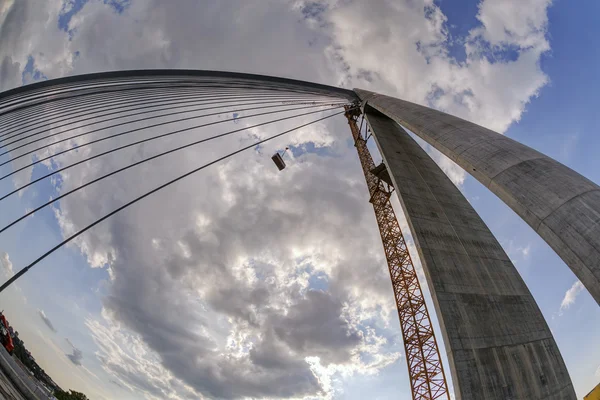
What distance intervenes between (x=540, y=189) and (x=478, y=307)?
6176 mm

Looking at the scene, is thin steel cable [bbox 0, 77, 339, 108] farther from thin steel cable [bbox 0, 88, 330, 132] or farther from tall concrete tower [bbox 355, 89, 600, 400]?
tall concrete tower [bbox 355, 89, 600, 400]

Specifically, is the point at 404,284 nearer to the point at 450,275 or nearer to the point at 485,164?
the point at 450,275

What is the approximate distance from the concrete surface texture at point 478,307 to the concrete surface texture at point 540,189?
178 inches

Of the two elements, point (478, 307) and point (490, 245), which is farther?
point (490, 245)

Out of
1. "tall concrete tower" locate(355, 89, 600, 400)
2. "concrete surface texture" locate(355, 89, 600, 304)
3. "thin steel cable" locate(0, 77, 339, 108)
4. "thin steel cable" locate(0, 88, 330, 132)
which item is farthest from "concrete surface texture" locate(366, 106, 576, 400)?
"thin steel cable" locate(0, 88, 330, 132)

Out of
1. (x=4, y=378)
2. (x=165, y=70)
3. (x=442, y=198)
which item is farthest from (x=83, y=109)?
(x=442, y=198)

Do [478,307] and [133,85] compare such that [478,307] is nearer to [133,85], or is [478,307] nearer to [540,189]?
[540,189]

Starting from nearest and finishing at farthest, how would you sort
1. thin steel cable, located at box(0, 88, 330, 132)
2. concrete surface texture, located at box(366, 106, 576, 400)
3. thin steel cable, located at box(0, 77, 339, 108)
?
concrete surface texture, located at box(366, 106, 576, 400) < thin steel cable, located at box(0, 77, 339, 108) < thin steel cable, located at box(0, 88, 330, 132)

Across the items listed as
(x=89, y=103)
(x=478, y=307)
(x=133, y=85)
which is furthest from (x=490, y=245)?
(x=89, y=103)

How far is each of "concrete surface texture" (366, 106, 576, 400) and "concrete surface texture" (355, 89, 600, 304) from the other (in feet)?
14.8

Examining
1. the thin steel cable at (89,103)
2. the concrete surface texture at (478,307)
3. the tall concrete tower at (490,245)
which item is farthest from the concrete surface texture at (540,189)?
the thin steel cable at (89,103)

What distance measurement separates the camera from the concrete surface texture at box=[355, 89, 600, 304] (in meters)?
5.24

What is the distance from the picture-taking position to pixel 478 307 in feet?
34.0

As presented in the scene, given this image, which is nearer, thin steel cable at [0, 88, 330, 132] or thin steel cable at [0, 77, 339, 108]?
thin steel cable at [0, 77, 339, 108]
